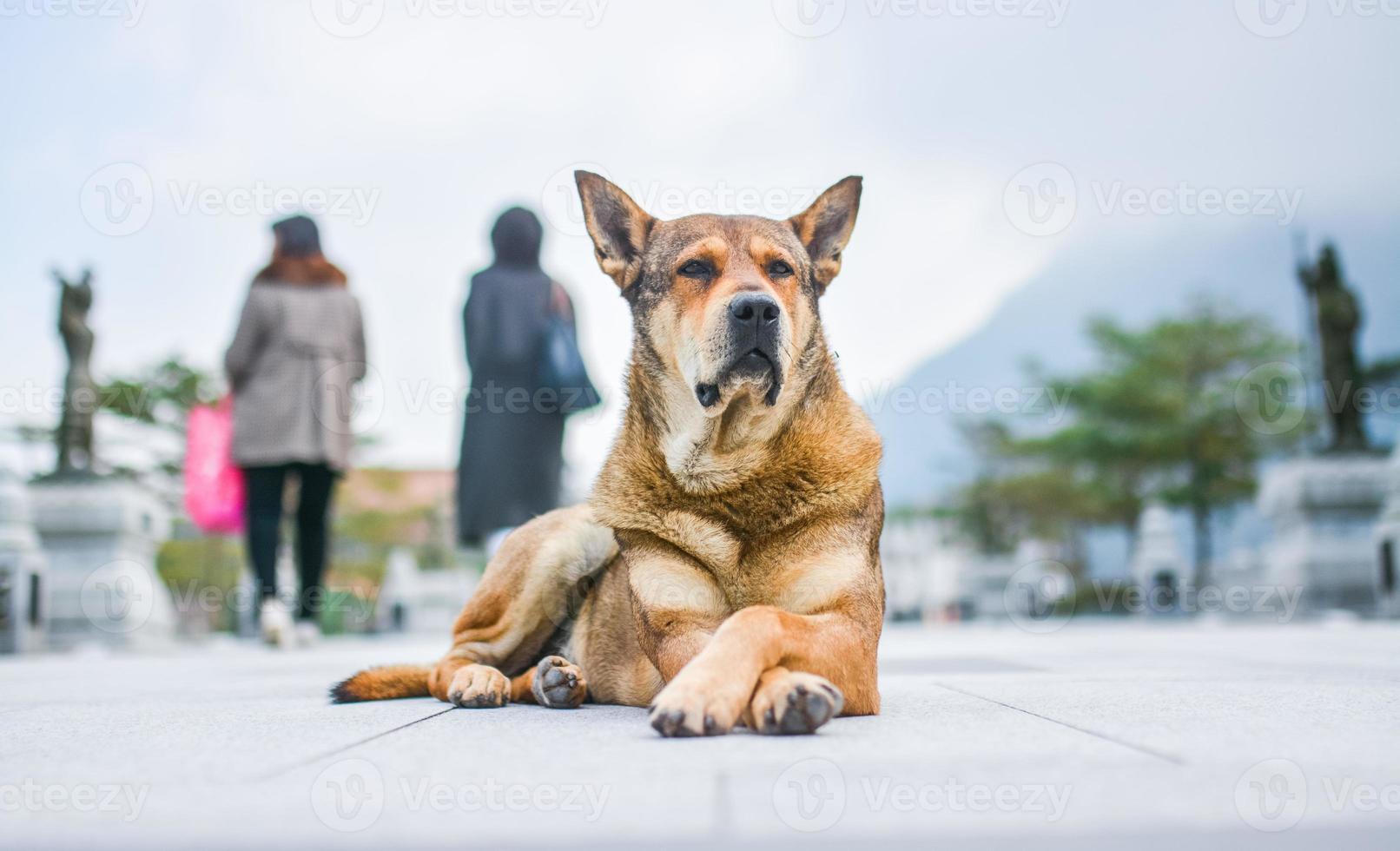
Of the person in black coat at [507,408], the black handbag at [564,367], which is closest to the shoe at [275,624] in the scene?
the person in black coat at [507,408]

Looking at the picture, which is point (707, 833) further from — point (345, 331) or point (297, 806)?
point (345, 331)

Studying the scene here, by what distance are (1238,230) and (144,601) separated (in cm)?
14619

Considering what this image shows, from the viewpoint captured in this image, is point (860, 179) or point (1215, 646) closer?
point (860, 179)

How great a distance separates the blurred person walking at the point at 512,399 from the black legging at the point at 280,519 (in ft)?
5.18

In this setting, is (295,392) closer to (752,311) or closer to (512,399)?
(512,399)

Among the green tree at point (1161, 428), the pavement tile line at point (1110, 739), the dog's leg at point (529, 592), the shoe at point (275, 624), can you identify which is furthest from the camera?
the green tree at point (1161, 428)

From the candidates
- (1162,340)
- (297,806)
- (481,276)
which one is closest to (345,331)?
(481,276)

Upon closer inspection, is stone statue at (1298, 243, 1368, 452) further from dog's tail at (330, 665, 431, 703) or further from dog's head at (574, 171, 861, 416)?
dog's tail at (330, 665, 431, 703)

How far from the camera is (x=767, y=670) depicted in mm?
2986

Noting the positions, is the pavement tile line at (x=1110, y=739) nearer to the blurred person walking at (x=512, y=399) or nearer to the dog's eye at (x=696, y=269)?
the dog's eye at (x=696, y=269)

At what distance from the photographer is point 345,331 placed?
893 centimetres

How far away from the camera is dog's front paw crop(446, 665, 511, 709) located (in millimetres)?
4020

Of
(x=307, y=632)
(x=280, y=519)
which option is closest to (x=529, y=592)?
(x=280, y=519)

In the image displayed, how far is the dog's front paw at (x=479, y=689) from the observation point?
13.2 ft
